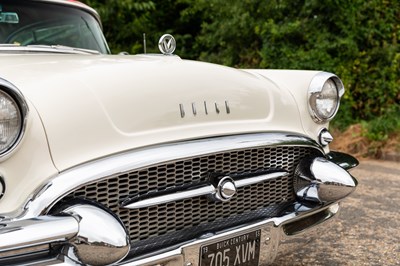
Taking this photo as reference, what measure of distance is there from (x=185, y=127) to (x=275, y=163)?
19.8 inches

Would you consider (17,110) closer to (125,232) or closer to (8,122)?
(8,122)

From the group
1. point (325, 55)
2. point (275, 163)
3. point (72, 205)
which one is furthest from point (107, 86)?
point (325, 55)

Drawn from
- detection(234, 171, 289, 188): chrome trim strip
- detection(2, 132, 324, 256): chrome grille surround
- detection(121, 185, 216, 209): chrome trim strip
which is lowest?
detection(234, 171, 289, 188): chrome trim strip

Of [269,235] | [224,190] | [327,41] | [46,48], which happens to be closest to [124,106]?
[224,190]

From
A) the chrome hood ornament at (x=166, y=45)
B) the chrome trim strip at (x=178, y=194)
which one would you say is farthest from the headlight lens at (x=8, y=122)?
the chrome hood ornament at (x=166, y=45)

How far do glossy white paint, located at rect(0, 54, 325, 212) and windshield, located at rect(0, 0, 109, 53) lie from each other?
380 millimetres

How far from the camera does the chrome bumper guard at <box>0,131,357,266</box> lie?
1.37 meters

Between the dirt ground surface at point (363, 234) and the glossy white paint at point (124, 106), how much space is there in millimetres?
732

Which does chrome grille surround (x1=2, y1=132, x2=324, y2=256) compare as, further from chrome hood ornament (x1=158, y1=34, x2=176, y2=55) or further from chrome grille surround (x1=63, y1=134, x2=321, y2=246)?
chrome hood ornament (x1=158, y1=34, x2=176, y2=55)

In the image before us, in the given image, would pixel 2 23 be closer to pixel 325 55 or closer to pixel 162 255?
pixel 162 255

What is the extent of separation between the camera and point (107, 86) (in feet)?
5.72

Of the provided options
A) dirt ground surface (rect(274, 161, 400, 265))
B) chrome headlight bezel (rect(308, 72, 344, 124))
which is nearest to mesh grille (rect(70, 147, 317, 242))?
chrome headlight bezel (rect(308, 72, 344, 124))

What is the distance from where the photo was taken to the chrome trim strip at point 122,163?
1.44m

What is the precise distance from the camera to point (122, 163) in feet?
5.15
